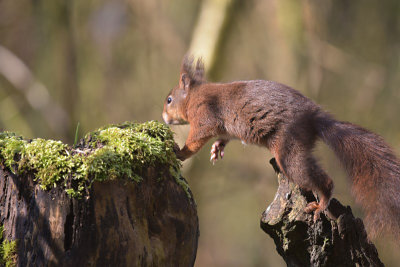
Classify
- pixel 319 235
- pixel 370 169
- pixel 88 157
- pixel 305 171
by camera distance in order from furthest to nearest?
pixel 305 171
pixel 319 235
pixel 370 169
pixel 88 157

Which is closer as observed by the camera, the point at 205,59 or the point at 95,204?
the point at 95,204

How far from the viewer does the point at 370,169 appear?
2.24m

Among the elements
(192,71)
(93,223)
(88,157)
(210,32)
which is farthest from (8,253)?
(210,32)

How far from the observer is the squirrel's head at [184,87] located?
3652 mm

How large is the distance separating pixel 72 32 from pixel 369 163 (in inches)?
206

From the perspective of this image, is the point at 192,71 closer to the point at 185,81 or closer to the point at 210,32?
the point at 185,81

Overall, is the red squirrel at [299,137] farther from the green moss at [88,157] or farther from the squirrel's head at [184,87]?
the green moss at [88,157]

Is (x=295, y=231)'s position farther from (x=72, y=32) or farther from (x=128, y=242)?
(x=72, y=32)

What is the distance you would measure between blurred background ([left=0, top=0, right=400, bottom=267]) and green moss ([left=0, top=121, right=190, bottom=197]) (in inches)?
114

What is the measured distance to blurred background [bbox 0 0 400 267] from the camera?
18.5ft

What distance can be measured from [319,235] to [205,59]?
3.33 meters

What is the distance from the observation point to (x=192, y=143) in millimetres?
3047

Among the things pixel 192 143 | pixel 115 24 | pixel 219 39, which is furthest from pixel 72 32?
pixel 192 143

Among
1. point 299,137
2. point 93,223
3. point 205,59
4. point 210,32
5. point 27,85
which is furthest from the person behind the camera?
point 27,85
